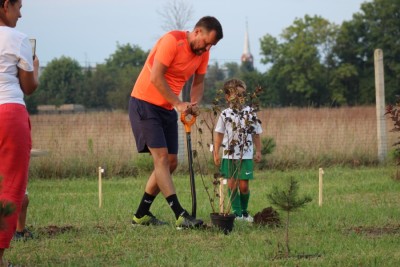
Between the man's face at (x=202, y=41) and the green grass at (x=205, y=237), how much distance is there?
4.48 ft

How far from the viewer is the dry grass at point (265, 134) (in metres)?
13.4

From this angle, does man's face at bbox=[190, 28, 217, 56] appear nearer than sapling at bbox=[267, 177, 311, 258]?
No

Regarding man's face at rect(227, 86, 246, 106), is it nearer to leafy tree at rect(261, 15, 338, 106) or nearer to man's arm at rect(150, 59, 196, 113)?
man's arm at rect(150, 59, 196, 113)

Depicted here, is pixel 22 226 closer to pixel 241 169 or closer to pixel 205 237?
pixel 205 237

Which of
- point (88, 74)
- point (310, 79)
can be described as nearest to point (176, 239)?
point (88, 74)

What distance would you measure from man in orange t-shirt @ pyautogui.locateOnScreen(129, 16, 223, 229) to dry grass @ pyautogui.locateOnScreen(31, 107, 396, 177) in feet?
18.8

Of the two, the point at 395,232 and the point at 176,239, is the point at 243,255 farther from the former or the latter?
the point at 395,232

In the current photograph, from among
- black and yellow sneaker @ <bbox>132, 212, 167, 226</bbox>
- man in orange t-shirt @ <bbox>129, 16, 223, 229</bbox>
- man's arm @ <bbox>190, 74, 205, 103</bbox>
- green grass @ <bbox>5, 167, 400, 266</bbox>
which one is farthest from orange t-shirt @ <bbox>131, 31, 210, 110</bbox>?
green grass @ <bbox>5, 167, 400, 266</bbox>

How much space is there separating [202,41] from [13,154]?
228 centimetres

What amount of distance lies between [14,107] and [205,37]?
2.16 metres

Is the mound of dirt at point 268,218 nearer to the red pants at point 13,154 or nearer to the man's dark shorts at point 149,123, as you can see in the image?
the man's dark shorts at point 149,123

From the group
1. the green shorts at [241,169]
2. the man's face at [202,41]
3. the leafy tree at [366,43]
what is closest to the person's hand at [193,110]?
the man's face at [202,41]

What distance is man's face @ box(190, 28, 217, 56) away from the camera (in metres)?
6.41

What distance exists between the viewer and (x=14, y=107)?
15.7ft
